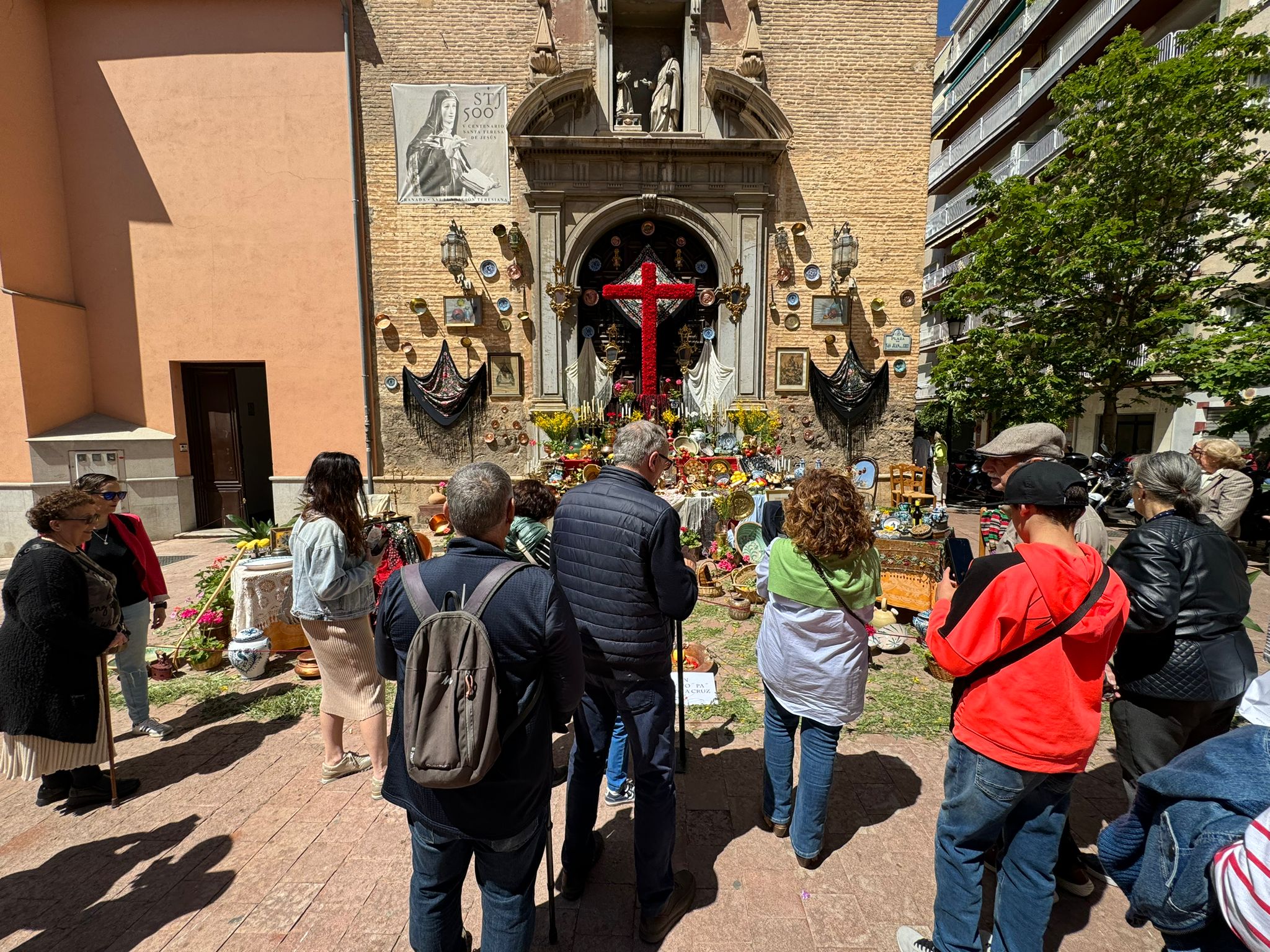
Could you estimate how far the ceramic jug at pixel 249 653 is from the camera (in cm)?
446

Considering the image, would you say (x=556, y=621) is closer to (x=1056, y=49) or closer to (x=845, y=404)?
(x=845, y=404)

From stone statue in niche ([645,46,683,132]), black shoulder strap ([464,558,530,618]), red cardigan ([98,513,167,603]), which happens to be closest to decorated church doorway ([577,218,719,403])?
stone statue in niche ([645,46,683,132])

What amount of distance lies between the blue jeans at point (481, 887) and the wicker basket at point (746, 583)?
176 inches

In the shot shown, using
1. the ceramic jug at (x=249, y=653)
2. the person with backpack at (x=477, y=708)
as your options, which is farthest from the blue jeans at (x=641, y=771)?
the ceramic jug at (x=249, y=653)

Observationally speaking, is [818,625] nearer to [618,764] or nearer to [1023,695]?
[1023,695]

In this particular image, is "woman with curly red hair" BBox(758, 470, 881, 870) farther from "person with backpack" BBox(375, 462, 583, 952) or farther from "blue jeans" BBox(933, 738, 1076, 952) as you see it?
"person with backpack" BBox(375, 462, 583, 952)

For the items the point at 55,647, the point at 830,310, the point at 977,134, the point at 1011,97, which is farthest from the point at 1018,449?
the point at 977,134

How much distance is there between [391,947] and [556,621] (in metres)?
1.67

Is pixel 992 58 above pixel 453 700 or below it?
above

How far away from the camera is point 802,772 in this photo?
98.4 inches

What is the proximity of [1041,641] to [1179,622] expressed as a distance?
0.96 m

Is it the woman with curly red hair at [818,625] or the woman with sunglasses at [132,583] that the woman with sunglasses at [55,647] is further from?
the woman with curly red hair at [818,625]

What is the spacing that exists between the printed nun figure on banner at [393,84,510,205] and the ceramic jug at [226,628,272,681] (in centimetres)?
861

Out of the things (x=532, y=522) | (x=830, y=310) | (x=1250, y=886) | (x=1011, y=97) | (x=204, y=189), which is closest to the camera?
(x=1250, y=886)
